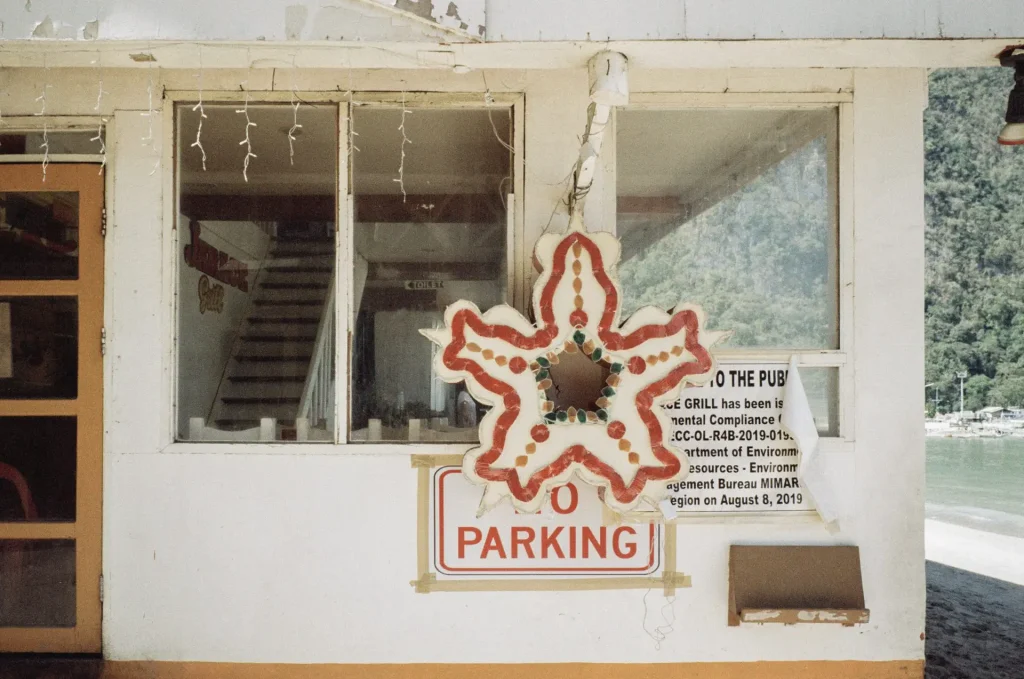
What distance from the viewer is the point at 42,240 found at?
→ 12.5 ft

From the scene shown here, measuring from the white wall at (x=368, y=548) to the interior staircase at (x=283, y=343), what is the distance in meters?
0.34

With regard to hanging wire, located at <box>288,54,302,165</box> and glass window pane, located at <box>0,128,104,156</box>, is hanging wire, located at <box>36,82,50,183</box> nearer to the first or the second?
glass window pane, located at <box>0,128,104,156</box>

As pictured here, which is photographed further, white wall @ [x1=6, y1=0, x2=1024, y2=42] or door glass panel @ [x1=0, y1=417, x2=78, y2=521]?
door glass panel @ [x1=0, y1=417, x2=78, y2=521]

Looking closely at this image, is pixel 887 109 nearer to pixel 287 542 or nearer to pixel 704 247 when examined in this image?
pixel 704 247

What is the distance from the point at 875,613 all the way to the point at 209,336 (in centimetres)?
401

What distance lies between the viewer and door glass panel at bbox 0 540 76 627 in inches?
147

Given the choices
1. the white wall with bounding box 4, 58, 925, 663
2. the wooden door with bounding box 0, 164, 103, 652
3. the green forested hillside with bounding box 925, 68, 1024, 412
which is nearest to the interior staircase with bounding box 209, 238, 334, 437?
the white wall with bounding box 4, 58, 925, 663

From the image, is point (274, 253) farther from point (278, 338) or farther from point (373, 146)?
point (373, 146)

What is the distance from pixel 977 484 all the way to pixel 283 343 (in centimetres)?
1467

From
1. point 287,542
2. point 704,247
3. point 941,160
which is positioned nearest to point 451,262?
point 704,247

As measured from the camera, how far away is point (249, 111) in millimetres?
3922

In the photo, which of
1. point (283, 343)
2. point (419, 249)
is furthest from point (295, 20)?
point (283, 343)

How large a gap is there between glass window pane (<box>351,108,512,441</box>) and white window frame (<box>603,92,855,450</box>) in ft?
2.16

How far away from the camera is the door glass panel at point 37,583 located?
373 cm
